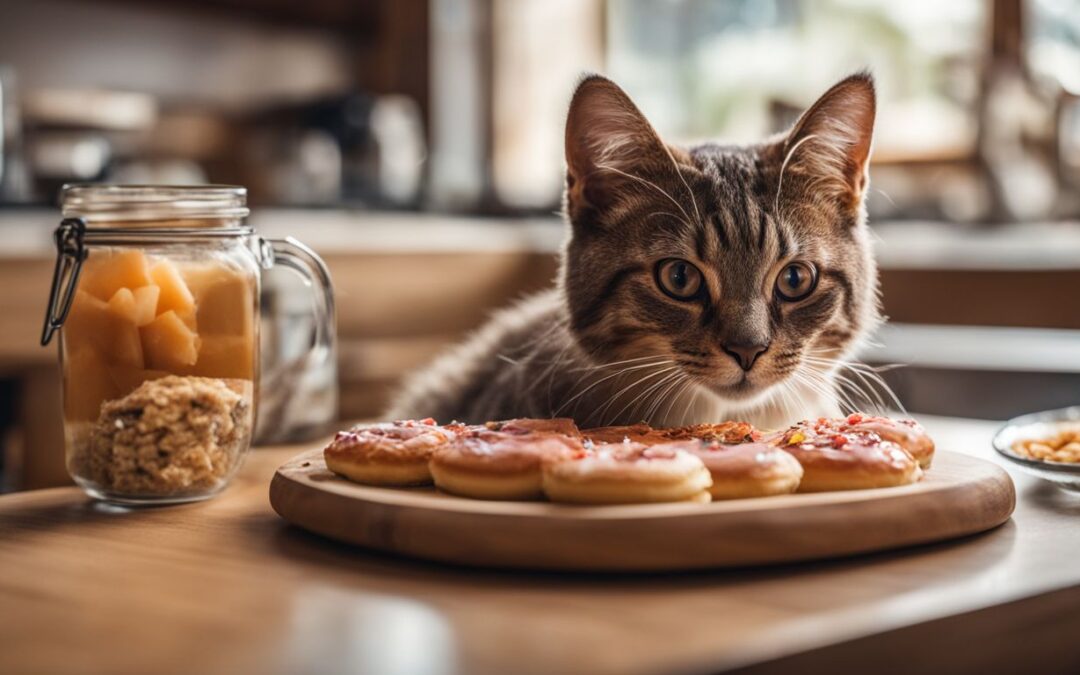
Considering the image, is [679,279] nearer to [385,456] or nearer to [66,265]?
[385,456]

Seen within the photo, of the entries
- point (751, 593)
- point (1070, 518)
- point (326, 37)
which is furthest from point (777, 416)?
point (326, 37)

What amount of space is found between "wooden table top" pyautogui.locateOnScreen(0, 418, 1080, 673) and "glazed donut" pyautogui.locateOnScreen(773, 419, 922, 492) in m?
0.07

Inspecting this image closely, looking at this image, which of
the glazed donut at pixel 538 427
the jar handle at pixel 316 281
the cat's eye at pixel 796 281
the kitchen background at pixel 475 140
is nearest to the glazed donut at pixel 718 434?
the glazed donut at pixel 538 427

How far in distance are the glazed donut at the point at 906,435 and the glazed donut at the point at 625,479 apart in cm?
27

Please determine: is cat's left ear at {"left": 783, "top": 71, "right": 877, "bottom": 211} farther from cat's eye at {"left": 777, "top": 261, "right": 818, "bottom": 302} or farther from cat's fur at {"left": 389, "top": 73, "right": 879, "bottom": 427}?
cat's eye at {"left": 777, "top": 261, "right": 818, "bottom": 302}

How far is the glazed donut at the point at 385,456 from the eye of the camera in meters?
1.01

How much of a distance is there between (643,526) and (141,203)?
69cm

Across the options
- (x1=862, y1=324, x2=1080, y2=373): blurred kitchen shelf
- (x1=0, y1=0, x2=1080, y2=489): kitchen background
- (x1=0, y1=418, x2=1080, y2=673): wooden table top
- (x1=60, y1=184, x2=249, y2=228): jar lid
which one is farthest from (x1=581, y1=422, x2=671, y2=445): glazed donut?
(x1=862, y1=324, x2=1080, y2=373): blurred kitchen shelf

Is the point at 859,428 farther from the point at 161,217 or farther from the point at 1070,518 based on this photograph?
the point at 161,217

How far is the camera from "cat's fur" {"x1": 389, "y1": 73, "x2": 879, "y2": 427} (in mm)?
1277

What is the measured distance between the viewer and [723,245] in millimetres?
1288

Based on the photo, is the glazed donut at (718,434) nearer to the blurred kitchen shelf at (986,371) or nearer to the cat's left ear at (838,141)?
the cat's left ear at (838,141)

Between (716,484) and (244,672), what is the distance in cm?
43

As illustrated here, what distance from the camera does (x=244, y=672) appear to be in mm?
680
